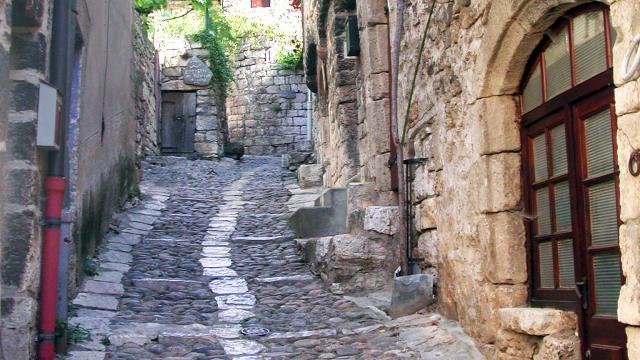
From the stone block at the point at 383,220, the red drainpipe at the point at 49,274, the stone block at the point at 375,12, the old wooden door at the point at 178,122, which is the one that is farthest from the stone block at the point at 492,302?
the old wooden door at the point at 178,122

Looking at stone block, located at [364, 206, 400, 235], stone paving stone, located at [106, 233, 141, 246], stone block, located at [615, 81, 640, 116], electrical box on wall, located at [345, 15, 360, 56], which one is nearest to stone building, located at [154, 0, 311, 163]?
stone paving stone, located at [106, 233, 141, 246]

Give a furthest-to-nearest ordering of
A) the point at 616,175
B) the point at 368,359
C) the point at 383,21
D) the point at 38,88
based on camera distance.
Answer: the point at 383,21 → the point at 368,359 → the point at 38,88 → the point at 616,175

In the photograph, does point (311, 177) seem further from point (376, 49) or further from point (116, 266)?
point (116, 266)

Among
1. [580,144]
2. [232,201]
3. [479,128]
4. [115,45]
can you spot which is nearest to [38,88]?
[479,128]

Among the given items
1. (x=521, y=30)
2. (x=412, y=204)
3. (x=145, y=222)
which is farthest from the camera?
(x=145, y=222)

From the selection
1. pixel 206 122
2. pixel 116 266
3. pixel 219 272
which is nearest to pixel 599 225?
pixel 219 272

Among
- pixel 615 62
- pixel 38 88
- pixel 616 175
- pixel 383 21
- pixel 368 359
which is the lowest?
pixel 368 359

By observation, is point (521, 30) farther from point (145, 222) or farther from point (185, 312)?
point (145, 222)

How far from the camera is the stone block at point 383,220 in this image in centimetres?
612

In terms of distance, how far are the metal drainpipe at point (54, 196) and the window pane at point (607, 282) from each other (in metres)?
2.81

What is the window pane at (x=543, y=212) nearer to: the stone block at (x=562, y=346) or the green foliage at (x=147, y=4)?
the stone block at (x=562, y=346)

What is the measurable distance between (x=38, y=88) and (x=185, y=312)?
2.49 m

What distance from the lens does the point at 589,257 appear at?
3.09 metres

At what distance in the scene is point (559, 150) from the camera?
134 inches
